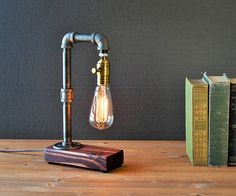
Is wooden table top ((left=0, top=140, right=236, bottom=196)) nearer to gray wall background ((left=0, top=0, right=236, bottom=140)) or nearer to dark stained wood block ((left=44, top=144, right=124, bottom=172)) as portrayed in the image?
dark stained wood block ((left=44, top=144, right=124, bottom=172))

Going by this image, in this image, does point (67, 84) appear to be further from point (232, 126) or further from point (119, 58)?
point (232, 126)

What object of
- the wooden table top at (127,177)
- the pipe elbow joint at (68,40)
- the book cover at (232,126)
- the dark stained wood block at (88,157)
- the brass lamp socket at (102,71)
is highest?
the pipe elbow joint at (68,40)

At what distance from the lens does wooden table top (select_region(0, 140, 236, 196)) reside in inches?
40.6

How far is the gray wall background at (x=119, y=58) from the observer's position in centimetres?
151

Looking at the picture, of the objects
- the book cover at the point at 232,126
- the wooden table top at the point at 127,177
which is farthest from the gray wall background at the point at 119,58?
the book cover at the point at 232,126

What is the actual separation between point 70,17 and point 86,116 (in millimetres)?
355

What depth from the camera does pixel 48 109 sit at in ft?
5.19

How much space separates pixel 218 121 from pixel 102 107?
0.33 metres

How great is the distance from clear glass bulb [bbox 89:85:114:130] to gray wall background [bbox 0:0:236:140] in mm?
293

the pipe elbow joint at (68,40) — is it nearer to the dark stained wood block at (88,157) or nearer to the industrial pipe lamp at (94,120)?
the industrial pipe lamp at (94,120)

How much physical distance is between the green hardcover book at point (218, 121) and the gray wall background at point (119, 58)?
324 millimetres

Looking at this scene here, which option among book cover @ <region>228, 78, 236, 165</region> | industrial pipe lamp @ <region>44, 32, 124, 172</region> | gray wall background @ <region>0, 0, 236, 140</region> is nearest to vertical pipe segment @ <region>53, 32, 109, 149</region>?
industrial pipe lamp @ <region>44, 32, 124, 172</region>

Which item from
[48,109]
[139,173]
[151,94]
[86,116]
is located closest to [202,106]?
[139,173]

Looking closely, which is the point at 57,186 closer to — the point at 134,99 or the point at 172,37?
the point at 134,99
